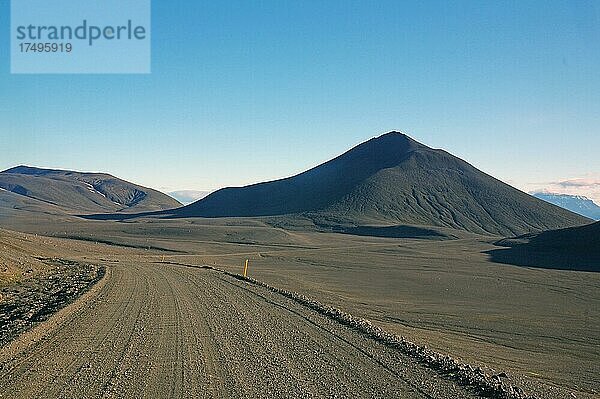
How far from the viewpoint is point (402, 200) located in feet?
537

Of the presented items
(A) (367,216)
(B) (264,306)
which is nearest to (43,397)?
(B) (264,306)

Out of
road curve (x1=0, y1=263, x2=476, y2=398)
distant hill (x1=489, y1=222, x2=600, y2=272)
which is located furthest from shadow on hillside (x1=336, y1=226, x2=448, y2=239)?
road curve (x1=0, y1=263, x2=476, y2=398)

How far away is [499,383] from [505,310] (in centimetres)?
1632

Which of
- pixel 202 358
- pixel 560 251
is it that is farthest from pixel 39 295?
pixel 560 251

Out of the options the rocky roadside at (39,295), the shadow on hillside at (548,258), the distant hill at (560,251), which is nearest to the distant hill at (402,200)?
the distant hill at (560,251)

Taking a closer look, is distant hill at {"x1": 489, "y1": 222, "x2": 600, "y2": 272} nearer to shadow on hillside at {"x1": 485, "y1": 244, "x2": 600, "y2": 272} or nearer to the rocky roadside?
shadow on hillside at {"x1": 485, "y1": 244, "x2": 600, "y2": 272}

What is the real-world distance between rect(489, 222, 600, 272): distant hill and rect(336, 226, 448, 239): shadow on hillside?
107 ft

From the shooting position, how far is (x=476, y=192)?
177 metres

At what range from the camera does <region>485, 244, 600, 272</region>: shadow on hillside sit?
5903 cm

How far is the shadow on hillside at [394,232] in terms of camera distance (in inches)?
4702

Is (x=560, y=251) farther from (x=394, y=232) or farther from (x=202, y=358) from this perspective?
(x=202, y=358)

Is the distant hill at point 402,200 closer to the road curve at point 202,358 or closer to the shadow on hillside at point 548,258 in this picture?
the shadow on hillside at point 548,258

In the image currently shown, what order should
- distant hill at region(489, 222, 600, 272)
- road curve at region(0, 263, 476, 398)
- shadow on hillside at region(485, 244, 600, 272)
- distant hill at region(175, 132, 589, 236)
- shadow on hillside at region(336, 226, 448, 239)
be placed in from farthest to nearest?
distant hill at region(175, 132, 589, 236)
shadow on hillside at region(336, 226, 448, 239)
distant hill at region(489, 222, 600, 272)
shadow on hillside at region(485, 244, 600, 272)
road curve at region(0, 263, 476, 398)

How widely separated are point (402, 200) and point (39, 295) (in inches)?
5820
